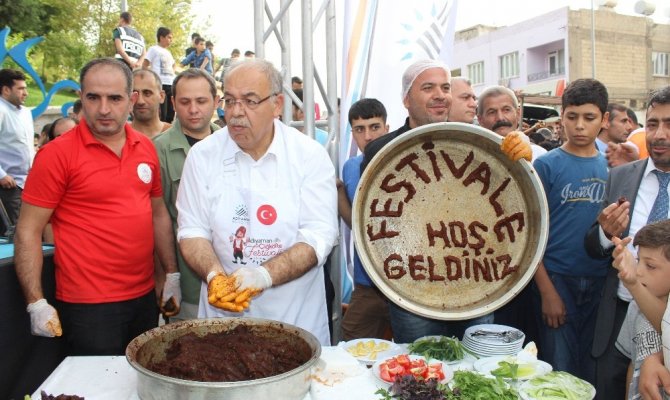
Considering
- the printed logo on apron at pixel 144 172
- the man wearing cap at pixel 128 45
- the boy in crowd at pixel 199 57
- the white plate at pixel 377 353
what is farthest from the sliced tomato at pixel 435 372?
the boy in crowd at pixel 199 57

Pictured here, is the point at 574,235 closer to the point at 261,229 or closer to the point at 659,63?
the point at 261,229

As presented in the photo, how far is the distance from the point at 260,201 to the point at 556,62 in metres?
37.5

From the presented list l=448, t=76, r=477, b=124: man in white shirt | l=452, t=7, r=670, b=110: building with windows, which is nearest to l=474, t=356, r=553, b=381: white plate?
l=448, t=76, r=477, b=124: man in white shirt

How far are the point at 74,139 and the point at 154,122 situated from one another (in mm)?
1513

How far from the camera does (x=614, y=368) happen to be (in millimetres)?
2881

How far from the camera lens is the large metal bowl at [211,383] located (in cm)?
162

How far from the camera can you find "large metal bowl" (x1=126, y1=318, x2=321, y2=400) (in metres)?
1.62

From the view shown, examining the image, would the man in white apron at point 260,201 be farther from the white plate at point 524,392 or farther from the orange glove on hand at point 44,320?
the white plate at point 524,392

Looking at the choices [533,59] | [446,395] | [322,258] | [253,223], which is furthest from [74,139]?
[533,59]

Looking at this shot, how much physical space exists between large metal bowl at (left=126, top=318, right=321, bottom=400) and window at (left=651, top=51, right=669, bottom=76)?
134ft

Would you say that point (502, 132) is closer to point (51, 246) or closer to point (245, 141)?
point (245, 141)

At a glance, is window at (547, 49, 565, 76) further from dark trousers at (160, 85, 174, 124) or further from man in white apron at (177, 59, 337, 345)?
man in white apron at (177, 59, 337, 345)

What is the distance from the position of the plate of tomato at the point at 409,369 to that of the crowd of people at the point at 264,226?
21.6 inches

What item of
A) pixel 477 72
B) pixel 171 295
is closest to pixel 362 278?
pixel 171 295
